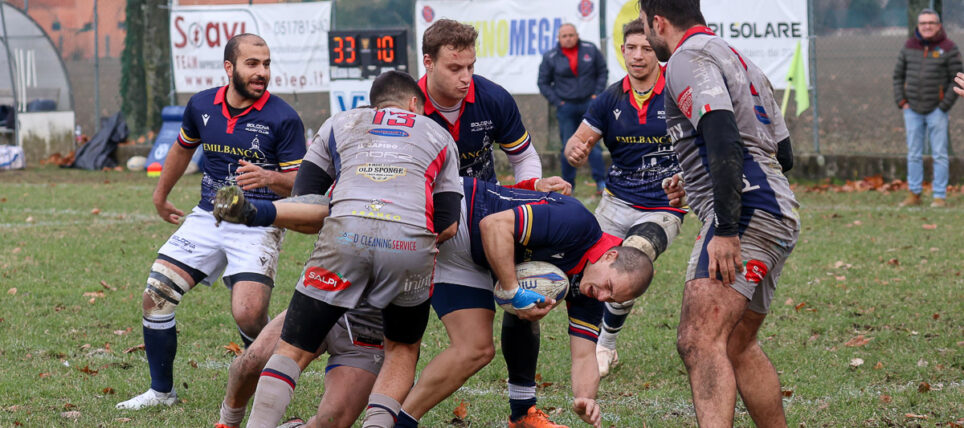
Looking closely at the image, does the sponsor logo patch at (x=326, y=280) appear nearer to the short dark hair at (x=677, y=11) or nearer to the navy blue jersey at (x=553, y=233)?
the navy blue jersey at (x=553, y=233)

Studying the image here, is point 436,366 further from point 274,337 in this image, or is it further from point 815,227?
point 815,227

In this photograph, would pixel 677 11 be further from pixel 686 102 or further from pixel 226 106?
pixel 226 106

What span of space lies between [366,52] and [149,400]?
32.5 ft

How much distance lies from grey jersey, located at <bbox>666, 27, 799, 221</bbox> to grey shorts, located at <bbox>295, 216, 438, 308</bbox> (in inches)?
44.8

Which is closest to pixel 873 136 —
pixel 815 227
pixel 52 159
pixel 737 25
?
pixel 737 25

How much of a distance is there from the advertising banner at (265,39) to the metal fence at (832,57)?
367mm

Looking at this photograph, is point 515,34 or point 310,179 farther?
point 515,34

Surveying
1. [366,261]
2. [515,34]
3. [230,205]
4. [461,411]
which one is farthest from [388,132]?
[515,34]

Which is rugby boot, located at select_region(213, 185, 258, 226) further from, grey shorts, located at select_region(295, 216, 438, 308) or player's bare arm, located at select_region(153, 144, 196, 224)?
player's bare arm, located at select_region(153, 144, 196, 224)

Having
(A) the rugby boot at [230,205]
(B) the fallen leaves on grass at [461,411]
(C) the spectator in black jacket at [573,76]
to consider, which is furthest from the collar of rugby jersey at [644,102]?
(C) the spectator in black jacket at [573,76]

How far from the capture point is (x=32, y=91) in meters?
19.4

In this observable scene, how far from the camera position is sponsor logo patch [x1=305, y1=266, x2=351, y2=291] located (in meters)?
4.22

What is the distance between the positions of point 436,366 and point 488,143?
1541 millimetres

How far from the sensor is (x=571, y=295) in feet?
16.1
